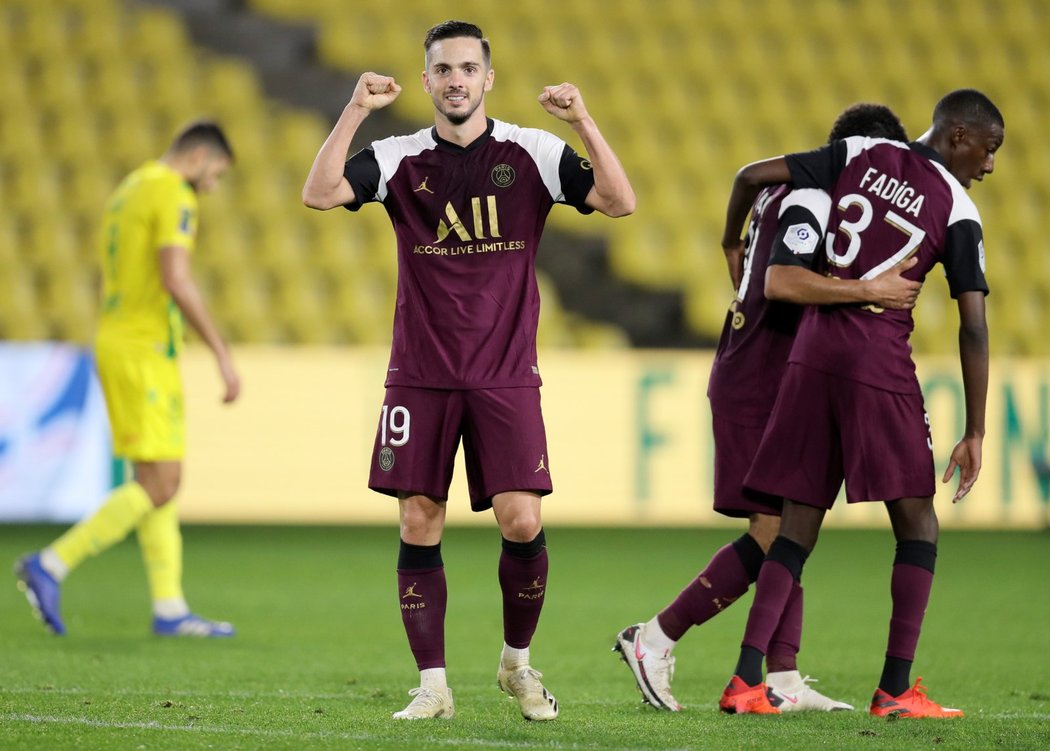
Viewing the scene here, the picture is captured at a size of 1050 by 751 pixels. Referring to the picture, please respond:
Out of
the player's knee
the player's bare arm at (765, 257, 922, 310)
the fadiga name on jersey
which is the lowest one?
the player's knee

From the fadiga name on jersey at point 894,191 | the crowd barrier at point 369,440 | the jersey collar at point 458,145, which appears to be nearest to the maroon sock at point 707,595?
the fadiga name on jersey at point 894,191

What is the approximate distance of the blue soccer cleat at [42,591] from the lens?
18.4ft

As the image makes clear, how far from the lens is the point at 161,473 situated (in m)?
5.72

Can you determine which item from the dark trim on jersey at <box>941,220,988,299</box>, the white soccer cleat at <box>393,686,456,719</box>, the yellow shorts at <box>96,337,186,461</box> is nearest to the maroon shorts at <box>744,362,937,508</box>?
the dark trim on jersey at <box>941,220,988,299</box>

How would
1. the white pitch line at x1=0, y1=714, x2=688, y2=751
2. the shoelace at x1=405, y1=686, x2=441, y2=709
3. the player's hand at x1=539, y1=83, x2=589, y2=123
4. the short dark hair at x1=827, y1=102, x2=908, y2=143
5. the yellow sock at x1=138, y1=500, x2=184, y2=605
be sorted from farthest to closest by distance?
the yellow sock at x1=138, y1=500, x2=184, y2=605 < the short dark hair at x1=827, y1=102, x2=908, y2=143 < the shoelace at x1=405, y1=686, x2=441, y2=709 < the player's hand at x1=539, y1=83, x2=589, y2=123 < the white pitch line at x1=0, y1=714, x2=688, y2=751

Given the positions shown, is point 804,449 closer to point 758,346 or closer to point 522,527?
point 758,346

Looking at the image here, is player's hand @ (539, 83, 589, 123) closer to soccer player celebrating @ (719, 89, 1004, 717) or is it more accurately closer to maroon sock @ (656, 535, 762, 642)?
soccer player celebrating @ (719, 89, 1004, 717)

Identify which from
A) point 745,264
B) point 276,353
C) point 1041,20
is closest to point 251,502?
point 276,353

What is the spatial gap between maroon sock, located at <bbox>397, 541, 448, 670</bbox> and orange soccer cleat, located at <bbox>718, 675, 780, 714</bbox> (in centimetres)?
74

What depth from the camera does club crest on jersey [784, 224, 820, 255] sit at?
3.96m

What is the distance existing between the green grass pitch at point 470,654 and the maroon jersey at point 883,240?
92 centimetres

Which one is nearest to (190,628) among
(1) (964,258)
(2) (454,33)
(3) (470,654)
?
(3) (470,654)

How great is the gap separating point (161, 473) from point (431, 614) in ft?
7.25

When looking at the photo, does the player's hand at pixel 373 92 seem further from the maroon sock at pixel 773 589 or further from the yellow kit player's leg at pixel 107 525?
the yellow kit player's leg at pixel 107 525
